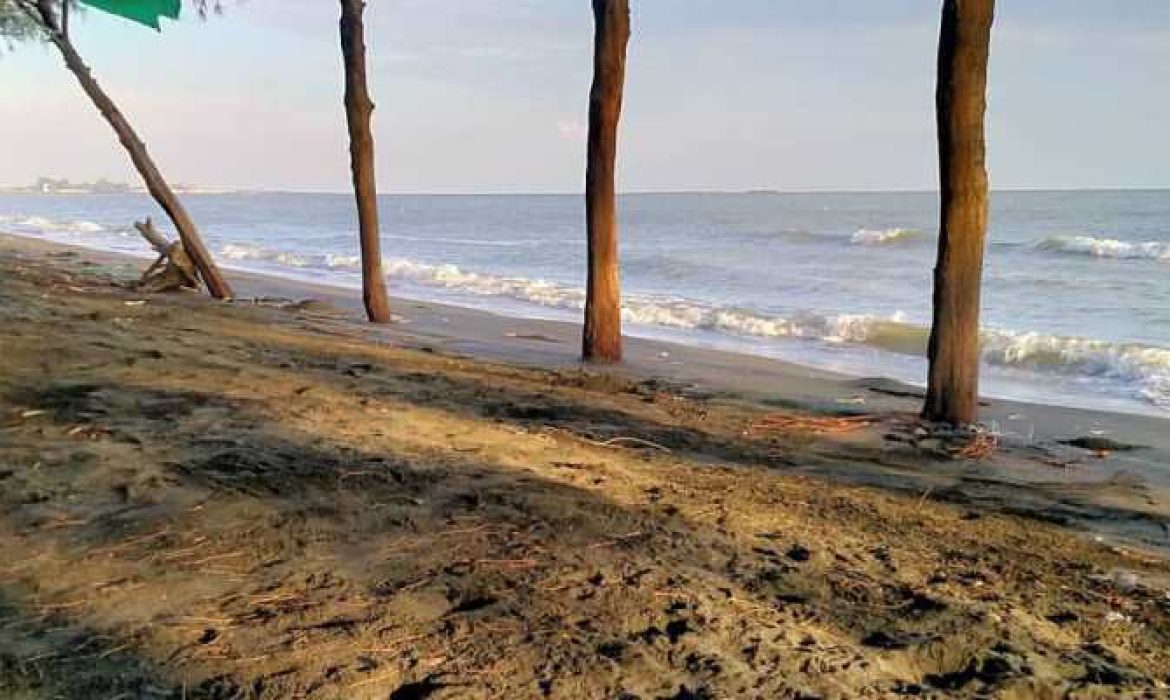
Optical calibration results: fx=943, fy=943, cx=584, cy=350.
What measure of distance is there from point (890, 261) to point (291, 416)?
27.0 meters

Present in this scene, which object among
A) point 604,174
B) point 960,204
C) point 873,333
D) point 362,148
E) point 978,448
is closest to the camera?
point 978,448

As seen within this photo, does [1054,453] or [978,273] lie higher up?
[978,273]

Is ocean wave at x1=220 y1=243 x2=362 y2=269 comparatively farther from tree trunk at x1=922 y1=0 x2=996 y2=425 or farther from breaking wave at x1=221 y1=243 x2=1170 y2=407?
tree trunk at x1=922 y1=0 x2=996 y2=425

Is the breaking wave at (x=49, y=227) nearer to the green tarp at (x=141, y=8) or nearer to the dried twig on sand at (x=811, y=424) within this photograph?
the green tarp at (x=141, y=8)

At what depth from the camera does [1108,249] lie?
97.6 ft

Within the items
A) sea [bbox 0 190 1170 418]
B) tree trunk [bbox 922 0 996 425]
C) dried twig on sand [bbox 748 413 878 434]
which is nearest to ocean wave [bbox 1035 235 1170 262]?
sea [bbox 0 190 1170 418]

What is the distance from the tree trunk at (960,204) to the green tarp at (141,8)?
36.3 feet

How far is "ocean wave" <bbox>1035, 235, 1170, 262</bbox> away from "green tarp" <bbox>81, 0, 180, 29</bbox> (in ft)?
87.5

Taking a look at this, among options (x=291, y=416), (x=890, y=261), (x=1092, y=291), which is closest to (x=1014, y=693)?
(x=291, y=416)

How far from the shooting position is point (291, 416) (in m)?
5.68

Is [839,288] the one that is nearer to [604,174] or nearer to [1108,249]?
[1108,249]

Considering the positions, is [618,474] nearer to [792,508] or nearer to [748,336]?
[792,508]

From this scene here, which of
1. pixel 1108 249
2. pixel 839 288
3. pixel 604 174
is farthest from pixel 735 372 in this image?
pixel 1108 249

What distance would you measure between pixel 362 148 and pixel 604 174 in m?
4.49
